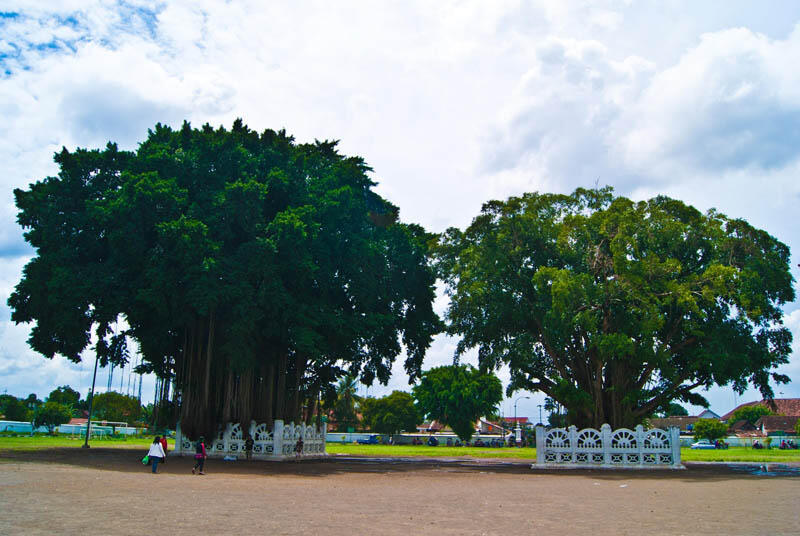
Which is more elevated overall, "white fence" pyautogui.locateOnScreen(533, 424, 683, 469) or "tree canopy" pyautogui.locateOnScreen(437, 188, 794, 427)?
"tree canopy" pyautogui.locateOnScreen(437, 188, 794, 427)

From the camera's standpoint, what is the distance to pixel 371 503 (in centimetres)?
1305

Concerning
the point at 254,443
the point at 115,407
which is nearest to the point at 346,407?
the point at 115,407

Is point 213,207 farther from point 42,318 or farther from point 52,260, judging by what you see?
point 42,318

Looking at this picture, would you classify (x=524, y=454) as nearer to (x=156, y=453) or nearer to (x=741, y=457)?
(x=741, y=457)

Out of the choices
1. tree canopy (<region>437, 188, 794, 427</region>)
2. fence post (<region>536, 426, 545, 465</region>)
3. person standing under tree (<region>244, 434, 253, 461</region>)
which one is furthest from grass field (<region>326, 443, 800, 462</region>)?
person standing under tree (<region>244, 434, 253, 461</region>)

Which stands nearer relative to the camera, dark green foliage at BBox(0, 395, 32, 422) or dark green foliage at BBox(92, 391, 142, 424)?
dark green foliage at BBox(0, 395, 32, 422)

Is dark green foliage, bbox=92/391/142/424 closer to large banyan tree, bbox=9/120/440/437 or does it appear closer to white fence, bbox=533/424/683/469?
large banyan tree, bbox=9/120/440/437

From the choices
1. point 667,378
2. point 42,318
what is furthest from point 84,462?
point 667,378

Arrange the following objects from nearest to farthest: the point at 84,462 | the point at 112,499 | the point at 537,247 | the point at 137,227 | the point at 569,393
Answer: the point at 112,499, the point at 84,462, the point at 137,227, the point at 569,393, the point at 537,247

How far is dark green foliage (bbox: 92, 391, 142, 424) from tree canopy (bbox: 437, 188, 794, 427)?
73.0m

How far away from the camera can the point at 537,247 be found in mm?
30203

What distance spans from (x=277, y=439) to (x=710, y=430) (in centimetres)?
6364

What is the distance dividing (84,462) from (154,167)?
11.9 metres

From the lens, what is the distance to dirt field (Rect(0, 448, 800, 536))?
31.1 feet
